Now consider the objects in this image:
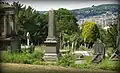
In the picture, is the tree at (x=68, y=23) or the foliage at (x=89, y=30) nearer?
the tree at (x=68, y=23)

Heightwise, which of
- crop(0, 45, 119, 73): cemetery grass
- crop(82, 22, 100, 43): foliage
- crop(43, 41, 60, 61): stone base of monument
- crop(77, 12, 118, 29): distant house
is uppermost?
crop(77, 12, 118, 29): distant house

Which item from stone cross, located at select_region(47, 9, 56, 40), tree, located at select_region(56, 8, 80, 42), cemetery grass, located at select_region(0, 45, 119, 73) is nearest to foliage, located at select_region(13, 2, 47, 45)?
stone cross, located at select_region(47, 9, 56, 40)

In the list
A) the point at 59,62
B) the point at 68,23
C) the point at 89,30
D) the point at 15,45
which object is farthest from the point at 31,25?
the point at 89,30

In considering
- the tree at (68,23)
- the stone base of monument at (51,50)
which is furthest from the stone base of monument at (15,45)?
the tree at (68,23)

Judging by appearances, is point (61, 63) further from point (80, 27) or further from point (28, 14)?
point (80, 27)

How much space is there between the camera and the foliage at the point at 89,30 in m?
23.4

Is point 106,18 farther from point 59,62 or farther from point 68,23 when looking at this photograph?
point 59,62

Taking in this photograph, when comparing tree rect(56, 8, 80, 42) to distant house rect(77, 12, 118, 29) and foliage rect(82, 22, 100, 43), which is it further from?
distant house rect(77, 12, 118, 29)

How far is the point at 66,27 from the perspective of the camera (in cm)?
2300

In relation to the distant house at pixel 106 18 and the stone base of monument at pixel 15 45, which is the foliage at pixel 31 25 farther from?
the distant house at pixel 106 18

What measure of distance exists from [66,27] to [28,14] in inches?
272

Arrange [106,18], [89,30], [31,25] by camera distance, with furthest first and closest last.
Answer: [89,30] → [106,18] → [31,25]

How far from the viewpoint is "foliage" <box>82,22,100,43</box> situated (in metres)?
23.4

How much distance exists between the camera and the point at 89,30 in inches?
1041
